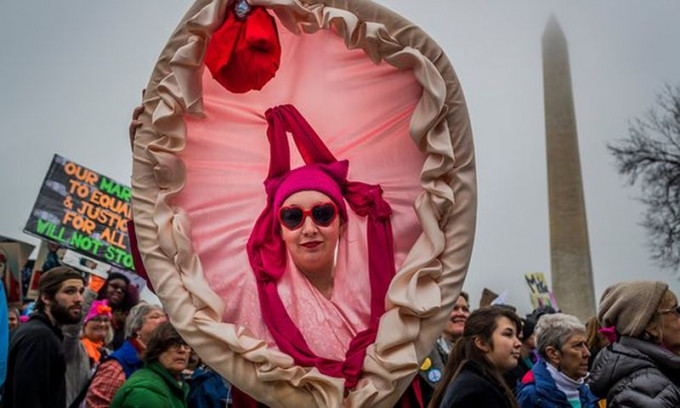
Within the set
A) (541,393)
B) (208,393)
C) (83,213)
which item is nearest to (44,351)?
(208,393)

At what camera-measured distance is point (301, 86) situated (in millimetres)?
3482

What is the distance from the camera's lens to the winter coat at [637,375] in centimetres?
383

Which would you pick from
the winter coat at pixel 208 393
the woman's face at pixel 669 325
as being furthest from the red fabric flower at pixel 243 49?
the winter coat at pixel 208 393

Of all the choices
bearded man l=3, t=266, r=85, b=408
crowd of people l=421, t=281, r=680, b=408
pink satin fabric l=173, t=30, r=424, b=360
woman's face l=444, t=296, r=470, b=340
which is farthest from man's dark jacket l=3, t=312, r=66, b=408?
woman's face l=444, t=296, r=470, b=340

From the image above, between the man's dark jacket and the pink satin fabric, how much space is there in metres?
2.32

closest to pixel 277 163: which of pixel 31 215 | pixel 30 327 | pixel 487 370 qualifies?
pixel 487 370

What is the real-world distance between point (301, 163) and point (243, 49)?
0.61 meters

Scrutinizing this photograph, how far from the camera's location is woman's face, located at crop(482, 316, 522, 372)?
15.4 ft

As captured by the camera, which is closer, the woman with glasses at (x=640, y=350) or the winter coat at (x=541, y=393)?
the woman with glasses at (x=640, y=350)

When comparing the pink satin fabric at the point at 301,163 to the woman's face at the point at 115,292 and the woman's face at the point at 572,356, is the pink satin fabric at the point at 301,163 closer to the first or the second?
→ the woman's face at the point at 572,356

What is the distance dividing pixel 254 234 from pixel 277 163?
301mm

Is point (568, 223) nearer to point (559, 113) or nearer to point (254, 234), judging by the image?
point (559, 113)

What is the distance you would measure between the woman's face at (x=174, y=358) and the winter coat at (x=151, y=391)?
3cm

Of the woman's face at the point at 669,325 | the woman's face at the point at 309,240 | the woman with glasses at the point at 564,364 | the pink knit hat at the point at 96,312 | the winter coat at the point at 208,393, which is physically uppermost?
the woman's face at the point at 309,240
